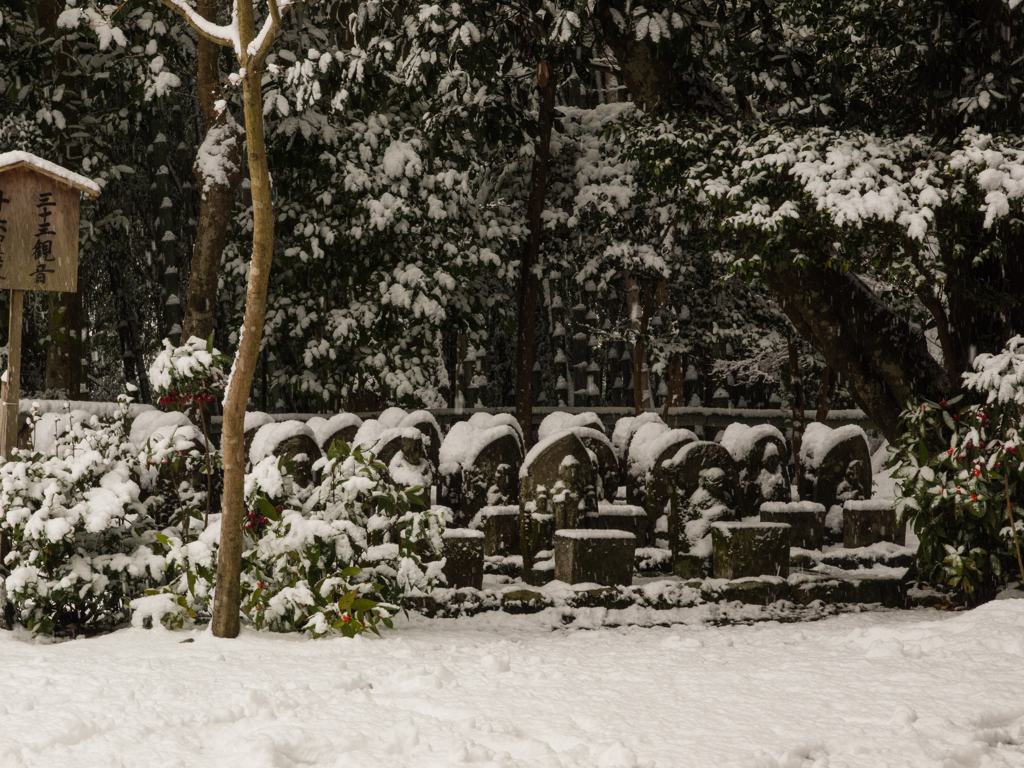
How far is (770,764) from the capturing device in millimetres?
2510

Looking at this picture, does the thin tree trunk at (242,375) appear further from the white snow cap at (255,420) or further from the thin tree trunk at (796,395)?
the thin tree trunk at (796,395)

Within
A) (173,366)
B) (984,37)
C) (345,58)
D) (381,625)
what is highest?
(345,58)

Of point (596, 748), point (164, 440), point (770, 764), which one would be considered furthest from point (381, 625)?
point (770, 764)

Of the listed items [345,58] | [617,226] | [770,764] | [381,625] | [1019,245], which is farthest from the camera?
[617,226]

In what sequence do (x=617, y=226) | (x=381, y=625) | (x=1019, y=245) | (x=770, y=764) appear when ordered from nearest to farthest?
(x=770, y=764) → (x=381, y=625) → (x=1019, y=245) → (x=617, y=226)

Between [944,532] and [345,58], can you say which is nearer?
[944,532]

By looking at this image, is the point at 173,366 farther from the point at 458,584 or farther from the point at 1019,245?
the point at 1019,245

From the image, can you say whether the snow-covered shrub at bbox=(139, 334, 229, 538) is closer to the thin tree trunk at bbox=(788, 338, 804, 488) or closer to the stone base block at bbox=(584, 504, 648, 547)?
the stone base block at bbox=(584, 504, 648, 547)

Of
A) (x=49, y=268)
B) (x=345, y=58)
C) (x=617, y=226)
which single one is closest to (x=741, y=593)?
(x=49, y=268)

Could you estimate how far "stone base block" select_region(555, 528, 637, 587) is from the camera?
4898mm

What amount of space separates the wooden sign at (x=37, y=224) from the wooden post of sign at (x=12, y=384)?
0.12 metres

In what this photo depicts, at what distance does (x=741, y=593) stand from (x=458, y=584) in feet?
5.21

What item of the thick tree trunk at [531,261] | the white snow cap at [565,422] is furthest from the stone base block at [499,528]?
the thick tree trunk at [531,261]

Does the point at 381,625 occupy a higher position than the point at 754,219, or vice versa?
the point at 754,219
